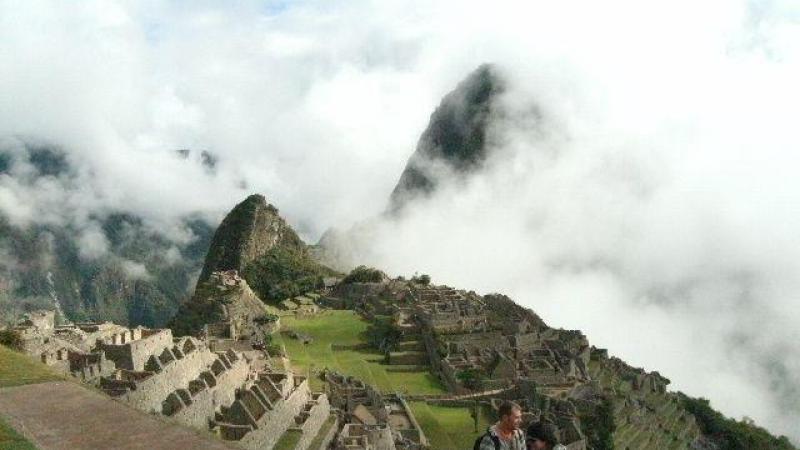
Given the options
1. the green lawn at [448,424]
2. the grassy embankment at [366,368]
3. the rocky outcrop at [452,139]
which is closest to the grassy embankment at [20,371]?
the grassy embankment at [366,368]

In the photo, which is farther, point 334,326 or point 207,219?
point 207,219

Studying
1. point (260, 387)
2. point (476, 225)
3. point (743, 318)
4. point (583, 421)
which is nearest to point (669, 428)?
point (583, 421)

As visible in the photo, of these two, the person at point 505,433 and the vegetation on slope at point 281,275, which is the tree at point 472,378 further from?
the person at point 505,433

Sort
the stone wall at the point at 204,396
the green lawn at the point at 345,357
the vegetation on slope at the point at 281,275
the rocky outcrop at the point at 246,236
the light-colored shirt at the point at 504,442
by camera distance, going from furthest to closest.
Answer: the rocky outcrop at the point at 246,236 < the vegetation on slope at the point at 281,275 < the green lawn at the point at 345,357 < the stone wall at the point at 204,396 < the light-colored shirt at the point at 504,442

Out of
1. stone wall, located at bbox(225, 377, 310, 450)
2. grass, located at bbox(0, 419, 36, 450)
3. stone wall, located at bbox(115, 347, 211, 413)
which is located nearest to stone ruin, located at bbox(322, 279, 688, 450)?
stone wall, located at bbox(225, 377, 310, 450)

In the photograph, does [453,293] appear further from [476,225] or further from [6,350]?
[476,225]

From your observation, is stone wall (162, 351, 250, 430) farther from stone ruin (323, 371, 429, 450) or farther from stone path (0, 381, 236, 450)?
stone ruin (323, 371, 429, 450)

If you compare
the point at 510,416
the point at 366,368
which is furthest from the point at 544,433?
the point at 366,368
